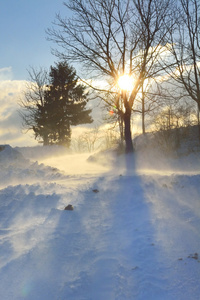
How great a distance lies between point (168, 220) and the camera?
4117 mm

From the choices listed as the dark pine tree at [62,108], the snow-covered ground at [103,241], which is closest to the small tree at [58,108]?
the dark pine tree at [62,108]

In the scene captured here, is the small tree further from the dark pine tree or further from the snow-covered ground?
the snow-covered ground

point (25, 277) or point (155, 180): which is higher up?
point (155, 180)

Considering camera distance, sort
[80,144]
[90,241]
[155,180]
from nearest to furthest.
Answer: [90,241]
[155,180]
[80,144]

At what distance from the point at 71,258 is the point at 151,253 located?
105cm

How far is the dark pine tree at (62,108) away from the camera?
26266 mm

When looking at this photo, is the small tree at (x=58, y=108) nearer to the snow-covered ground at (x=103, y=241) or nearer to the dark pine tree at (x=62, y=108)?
the dark pine tree at (x=62, y=108)

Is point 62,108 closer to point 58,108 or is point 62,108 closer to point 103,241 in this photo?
point 58,108

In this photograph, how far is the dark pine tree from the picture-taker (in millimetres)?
26266

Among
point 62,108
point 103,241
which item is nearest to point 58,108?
point 62,108

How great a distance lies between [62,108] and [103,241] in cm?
2422

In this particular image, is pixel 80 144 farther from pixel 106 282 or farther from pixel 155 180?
pixel 106 282

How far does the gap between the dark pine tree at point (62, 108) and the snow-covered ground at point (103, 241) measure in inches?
824

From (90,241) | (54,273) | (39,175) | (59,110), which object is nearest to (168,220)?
(90,241)
